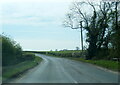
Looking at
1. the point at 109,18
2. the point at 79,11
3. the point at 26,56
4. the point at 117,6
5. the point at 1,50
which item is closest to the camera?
the point at 1,50

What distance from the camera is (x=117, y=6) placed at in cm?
5216

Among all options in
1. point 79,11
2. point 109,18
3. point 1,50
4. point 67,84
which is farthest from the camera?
point 79,11

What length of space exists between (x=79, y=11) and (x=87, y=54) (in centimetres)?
952

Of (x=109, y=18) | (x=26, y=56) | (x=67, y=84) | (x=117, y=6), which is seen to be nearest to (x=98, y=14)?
(x=109, y=18)

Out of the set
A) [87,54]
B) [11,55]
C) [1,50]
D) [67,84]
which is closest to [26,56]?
[87,54]

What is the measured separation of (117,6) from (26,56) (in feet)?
61.2

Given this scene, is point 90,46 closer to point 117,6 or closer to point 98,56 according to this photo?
point 98,56

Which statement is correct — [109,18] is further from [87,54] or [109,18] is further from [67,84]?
[67,84]

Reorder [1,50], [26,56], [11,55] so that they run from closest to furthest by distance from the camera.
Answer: [1,50]
[11,55]
[26,56]

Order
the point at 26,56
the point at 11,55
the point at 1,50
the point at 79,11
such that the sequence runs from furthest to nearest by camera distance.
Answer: the point at 79,11
the point at 26,56
the point at 11,55
the point at 1,50

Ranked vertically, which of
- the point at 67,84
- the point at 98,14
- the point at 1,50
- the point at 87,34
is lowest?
the point at 67,84

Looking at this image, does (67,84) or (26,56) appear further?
(26,56)

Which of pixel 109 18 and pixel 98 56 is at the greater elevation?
pixel 109 18

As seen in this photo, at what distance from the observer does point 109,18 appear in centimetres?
6344
